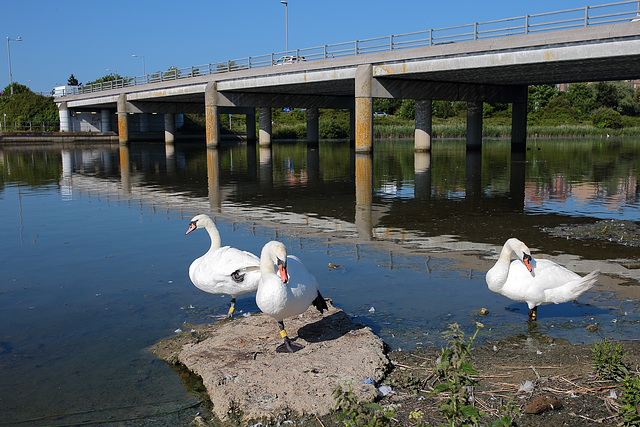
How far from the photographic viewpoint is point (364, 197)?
56.3ft

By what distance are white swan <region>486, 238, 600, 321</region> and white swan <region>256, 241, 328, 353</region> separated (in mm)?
2168

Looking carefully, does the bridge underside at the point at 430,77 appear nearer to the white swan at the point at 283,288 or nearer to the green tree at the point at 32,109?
the green tree at the point at 32,109

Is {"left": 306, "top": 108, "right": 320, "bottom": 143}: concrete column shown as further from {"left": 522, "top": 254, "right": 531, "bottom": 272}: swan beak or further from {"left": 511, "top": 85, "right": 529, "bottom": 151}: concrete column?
{"left": 522, "top": 254, "right": 531, "bottom": 272}: swan beak

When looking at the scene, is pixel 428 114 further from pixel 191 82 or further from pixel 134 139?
pixel 134 139

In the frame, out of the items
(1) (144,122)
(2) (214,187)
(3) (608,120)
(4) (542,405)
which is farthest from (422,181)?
(3) (608,120)

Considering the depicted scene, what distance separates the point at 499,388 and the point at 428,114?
38032 mm

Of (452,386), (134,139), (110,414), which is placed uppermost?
(134,139)

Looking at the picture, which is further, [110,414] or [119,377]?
[119,377]

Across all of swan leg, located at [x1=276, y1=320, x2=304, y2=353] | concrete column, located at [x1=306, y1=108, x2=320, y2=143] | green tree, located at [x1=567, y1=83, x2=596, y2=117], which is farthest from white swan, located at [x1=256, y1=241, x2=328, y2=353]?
green tree, located at [x1=567, y1=83, x2=596, y2=117]

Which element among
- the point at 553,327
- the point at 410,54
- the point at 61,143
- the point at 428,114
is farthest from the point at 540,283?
the point at 61,143

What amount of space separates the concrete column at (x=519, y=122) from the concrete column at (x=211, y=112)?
23907mm

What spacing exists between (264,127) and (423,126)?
66.2 feet

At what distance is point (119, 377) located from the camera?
525cm

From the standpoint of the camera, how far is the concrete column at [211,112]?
47.7m
